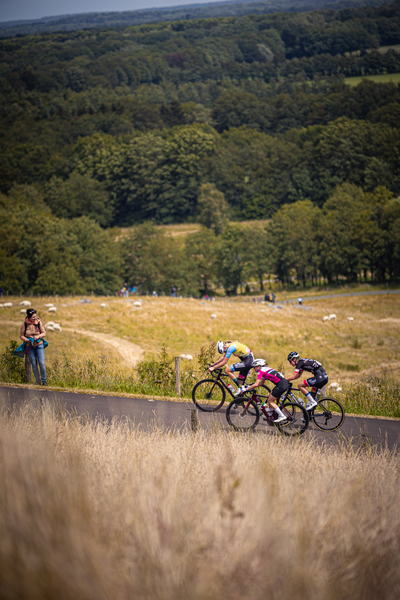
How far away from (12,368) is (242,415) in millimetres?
7523

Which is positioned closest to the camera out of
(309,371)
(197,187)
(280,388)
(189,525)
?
(189,525)

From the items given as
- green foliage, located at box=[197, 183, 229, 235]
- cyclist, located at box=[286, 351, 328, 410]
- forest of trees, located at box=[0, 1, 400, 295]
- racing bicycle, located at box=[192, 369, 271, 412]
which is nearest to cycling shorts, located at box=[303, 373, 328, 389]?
cyclist, located at box=[286, 351, 328, 410]

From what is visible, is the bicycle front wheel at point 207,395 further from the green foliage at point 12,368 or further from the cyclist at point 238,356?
the green foliage at point 12,368

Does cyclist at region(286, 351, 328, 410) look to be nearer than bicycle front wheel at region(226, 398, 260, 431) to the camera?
Yes

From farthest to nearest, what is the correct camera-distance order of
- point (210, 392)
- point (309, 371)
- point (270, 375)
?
point (210, 392)
point (309, 371)
point (270, 375)

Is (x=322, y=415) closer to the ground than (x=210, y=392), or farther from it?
closer to the ground

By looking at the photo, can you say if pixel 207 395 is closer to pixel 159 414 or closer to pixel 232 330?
pixel 159 414

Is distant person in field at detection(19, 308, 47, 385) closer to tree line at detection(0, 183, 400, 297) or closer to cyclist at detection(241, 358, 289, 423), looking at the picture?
cyclist at detection(241, 358, 289, 423)

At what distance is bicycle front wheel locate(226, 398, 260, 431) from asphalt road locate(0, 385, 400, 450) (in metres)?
0.21

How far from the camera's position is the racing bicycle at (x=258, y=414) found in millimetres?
11367

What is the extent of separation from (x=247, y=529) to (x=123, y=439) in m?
3.16

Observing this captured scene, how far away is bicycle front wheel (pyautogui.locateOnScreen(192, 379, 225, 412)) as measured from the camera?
43.0 feet

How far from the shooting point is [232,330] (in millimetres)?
42250

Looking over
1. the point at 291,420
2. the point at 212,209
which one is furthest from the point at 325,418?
the point at 212,209
